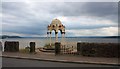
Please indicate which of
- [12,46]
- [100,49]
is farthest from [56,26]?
[100,49]

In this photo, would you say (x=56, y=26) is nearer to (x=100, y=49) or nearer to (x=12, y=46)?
(x=12, y=46)

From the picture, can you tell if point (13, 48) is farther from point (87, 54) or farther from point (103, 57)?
point (103, 57)

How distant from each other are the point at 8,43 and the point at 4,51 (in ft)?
3.61

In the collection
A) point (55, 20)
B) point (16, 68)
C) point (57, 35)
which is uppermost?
point (55, 20)

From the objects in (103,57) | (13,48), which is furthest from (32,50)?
(103,57)

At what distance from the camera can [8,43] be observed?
993 inches

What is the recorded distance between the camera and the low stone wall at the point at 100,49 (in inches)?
747

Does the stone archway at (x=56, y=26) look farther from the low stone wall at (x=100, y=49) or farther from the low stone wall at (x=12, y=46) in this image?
the low stone wall at (x=100, y=49)

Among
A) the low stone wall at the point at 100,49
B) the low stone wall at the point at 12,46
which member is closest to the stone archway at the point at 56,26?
the low stone wall at the point at 12,46

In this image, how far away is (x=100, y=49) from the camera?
19484 mm

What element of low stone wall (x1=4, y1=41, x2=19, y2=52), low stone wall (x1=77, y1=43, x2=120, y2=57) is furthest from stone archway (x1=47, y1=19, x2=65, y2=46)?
low stone wall (x1=77, y1=43, x2=120, y2=57)

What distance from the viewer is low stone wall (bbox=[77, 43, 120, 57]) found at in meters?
19.0

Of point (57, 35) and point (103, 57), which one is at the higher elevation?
point (57, 35)

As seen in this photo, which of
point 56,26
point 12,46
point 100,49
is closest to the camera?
point 100,49
